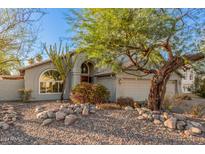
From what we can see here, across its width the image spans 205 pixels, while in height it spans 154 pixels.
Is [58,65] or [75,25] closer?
[75,25]

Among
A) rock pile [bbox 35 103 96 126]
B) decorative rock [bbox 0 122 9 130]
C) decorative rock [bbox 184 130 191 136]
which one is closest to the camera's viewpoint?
decorative rock [bbox 184 130 191 136]

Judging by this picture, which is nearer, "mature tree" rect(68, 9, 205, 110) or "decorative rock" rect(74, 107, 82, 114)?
"mature tree" rect(68, 9, 205, 110)

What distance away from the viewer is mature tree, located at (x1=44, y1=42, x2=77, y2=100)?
44.9 ft

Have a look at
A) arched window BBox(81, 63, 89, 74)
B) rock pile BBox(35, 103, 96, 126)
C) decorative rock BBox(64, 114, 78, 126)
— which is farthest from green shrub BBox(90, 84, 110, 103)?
arched window BBox(81, 63, 89, 74)

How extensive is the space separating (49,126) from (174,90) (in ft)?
41.1

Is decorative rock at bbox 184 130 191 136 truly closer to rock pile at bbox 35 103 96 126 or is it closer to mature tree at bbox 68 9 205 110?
mature tree at bbox 68 9 205 110

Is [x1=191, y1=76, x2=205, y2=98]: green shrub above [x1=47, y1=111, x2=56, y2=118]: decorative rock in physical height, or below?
above

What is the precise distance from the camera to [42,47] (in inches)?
541

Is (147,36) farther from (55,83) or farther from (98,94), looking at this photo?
(55,83)

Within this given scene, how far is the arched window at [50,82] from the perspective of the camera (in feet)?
50.0

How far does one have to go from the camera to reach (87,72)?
17.0 m

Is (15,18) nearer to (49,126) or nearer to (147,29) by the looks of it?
(49,126)

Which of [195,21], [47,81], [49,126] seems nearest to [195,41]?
[195,21]

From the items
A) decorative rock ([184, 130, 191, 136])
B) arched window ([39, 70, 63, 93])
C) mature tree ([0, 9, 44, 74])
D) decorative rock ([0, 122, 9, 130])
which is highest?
mature tree ([0, 9, 44, 74])
